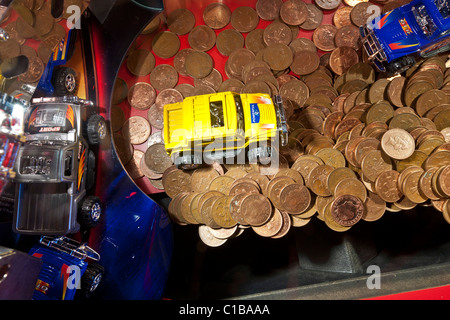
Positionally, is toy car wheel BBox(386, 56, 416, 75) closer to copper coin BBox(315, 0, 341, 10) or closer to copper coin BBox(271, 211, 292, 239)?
copper coin BBox(315, 0, 341, 10)

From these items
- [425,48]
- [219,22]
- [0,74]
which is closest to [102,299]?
[0,74]

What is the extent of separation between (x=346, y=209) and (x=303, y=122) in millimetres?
1324

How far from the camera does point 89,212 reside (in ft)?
8.58

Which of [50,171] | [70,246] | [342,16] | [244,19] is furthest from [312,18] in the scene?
[70,246]

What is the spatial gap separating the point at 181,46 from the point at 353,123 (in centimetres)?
264

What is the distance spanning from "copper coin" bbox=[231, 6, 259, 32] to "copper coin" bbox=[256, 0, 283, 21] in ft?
0.31

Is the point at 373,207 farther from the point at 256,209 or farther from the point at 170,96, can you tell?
the point at 170,96

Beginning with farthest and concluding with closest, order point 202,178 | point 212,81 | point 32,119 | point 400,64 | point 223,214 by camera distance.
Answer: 1. point 212,81
2. point 400,64
3. point 202,178
4. point 223,214
5. point 32,119

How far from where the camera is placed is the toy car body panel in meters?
2.26

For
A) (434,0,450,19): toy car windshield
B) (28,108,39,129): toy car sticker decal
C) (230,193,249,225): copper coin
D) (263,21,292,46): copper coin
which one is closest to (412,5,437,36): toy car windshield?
(434,0,450,19): toy car windshield

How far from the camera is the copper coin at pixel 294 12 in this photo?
4434 millimetres

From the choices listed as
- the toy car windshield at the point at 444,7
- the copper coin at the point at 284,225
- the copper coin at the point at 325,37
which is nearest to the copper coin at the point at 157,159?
the copper coin at the point at 284,225

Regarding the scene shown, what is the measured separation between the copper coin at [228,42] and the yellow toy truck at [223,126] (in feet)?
5.61

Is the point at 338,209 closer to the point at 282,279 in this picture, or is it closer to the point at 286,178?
the point at 286,178
